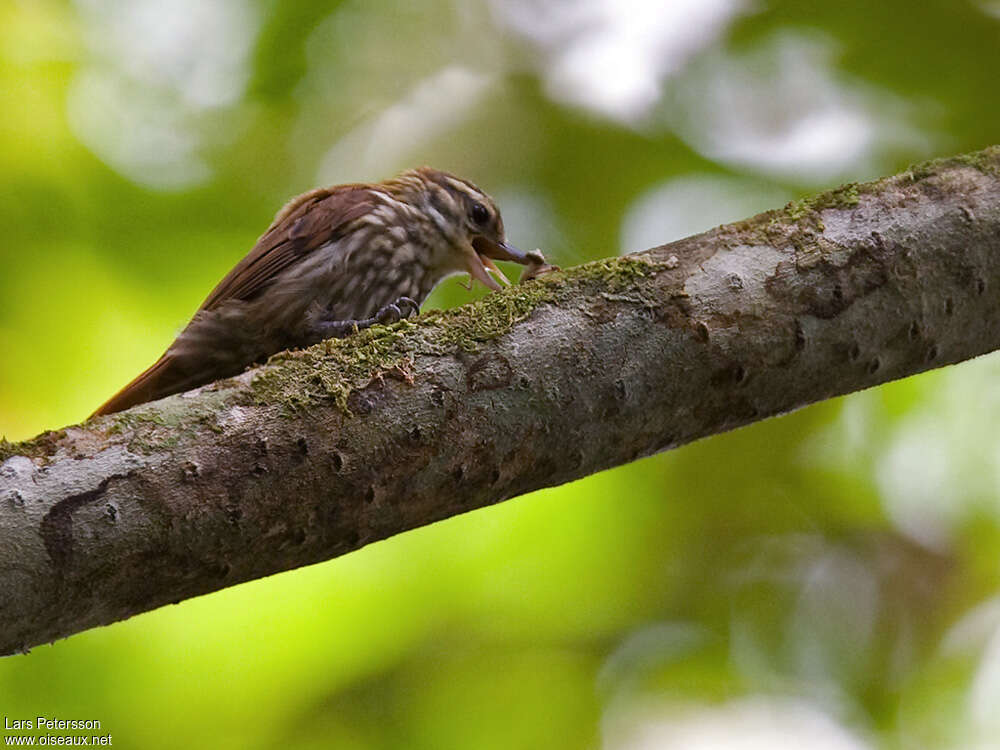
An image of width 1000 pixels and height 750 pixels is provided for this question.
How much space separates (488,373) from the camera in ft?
6.84

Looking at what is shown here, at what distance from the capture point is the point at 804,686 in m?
4.80

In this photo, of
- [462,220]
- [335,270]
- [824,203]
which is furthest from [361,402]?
[462,220]

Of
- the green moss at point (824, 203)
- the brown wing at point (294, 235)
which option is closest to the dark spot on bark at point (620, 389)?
the green moss at point (824, 203)

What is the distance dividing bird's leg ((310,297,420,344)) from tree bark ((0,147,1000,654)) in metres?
1.08

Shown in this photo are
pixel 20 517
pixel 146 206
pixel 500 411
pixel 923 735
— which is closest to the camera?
pixel 20 517

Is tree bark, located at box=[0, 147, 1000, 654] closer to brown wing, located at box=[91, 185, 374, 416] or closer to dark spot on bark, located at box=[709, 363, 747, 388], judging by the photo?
dark spot on bark, located at box=[709, 363, 747, 388]

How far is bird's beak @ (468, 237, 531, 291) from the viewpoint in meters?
3.86

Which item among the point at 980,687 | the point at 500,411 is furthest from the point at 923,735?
the point at 500,411

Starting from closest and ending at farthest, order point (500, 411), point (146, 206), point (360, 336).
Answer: point (500, 411), point (360, 336), point (146, 206)

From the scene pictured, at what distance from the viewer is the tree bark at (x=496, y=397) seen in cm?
180

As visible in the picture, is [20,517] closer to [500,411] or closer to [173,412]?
[173,412]

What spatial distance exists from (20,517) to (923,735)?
387 cm

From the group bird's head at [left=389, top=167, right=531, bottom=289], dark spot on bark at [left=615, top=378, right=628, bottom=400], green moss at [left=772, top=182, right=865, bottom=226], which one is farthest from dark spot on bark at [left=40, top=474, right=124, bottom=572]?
bird's head at [left=389, top=167, right=531, bottom=289]

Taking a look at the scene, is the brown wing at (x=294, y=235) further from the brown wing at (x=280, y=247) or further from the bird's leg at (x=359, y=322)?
the bird's leg at (x=359, y=322)
